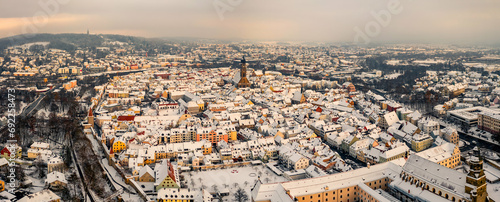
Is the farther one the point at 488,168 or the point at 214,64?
the point at 214,64

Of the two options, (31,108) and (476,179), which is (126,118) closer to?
(31,108)

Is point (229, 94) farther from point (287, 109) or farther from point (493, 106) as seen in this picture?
point (493, 106)

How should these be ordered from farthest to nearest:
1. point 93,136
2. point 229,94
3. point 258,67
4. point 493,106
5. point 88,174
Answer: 1. point 258,67
2. point 229,94
3. point 493,106
4. point 93,136
5. point 88,174

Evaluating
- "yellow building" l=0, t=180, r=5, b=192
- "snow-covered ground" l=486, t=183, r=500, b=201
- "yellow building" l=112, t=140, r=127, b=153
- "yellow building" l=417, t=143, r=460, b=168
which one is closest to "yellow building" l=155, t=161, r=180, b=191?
"yellow building" l=112, t=140, r=127, b=153

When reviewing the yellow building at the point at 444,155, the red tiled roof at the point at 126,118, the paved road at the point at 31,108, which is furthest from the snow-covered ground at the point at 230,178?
the paved road at the point at 31,108

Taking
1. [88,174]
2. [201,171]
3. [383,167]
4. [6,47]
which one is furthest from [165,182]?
[6,47]

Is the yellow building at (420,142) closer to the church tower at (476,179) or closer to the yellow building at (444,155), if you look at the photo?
the yellow building at (444,155)

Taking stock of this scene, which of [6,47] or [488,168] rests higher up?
[6,47]

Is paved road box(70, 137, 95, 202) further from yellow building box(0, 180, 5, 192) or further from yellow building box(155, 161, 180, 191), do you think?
yellow building box(0, 180, 5, 192)
